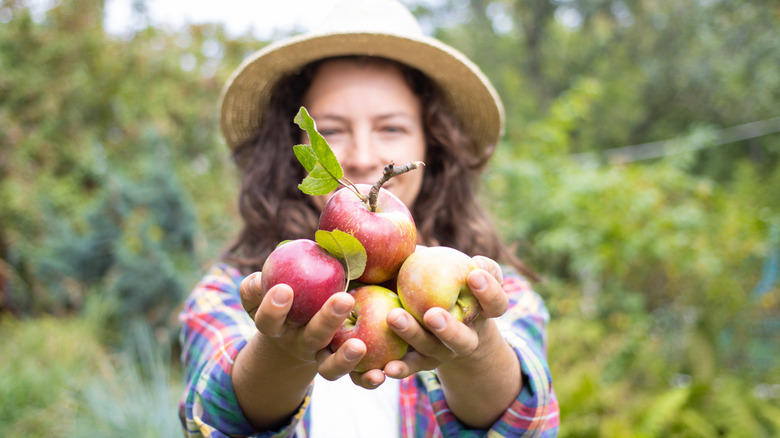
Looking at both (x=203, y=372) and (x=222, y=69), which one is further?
(x=222, y=69)

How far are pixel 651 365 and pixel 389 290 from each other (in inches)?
144

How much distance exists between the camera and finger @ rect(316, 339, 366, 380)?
938 millimetres

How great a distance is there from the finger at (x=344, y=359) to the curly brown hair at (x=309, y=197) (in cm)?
102

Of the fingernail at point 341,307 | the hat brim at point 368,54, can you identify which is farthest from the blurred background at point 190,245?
the fingernail at point 341,307

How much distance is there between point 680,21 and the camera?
62.1ft

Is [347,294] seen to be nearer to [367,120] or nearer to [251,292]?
[251,292]

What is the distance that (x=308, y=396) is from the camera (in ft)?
4.61

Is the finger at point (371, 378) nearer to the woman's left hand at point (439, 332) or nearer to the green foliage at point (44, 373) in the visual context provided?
the woman's left hand at point (439, 332)

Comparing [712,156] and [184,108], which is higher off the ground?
[184,108]

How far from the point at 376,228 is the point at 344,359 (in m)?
0.24

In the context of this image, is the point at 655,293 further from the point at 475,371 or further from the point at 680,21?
the point at 680,21

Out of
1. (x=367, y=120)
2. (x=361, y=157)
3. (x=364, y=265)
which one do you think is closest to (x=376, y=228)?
(x=364, y=265)

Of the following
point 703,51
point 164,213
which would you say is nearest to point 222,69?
point 164,213

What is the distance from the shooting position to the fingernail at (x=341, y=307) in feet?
2.92
